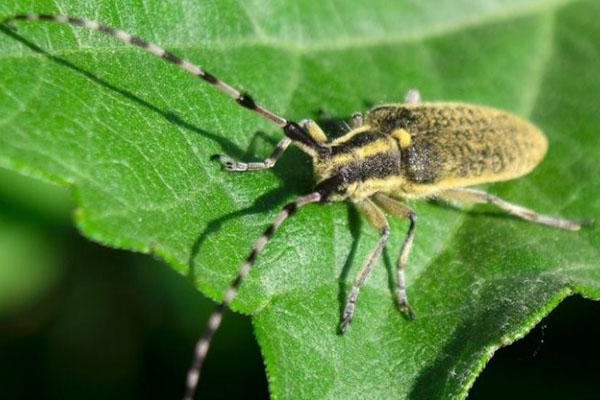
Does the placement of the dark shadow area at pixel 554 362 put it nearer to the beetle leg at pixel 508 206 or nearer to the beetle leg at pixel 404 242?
the beetle leg at pixel 508 206

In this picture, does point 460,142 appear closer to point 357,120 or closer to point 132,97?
point 357,120

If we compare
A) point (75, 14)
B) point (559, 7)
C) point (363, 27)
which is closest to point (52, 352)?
point (75, 14)

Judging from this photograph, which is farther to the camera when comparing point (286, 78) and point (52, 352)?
point (52, 352)

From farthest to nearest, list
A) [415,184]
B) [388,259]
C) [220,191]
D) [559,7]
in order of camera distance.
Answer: [559,7]
[415,184]
[388,259]
[220,191]

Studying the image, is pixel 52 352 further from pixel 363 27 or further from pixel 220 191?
pixel 363 27

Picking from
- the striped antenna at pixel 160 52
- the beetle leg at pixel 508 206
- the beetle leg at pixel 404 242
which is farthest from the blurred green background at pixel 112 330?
the striped antenna at pixel 160 52

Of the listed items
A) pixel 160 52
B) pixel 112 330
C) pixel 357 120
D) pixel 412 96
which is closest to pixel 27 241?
pixel 112 330

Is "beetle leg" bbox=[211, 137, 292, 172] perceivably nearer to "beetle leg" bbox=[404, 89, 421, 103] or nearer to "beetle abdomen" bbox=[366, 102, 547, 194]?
"beetle abdomen" bbox=[366, 102, 547, 194]
